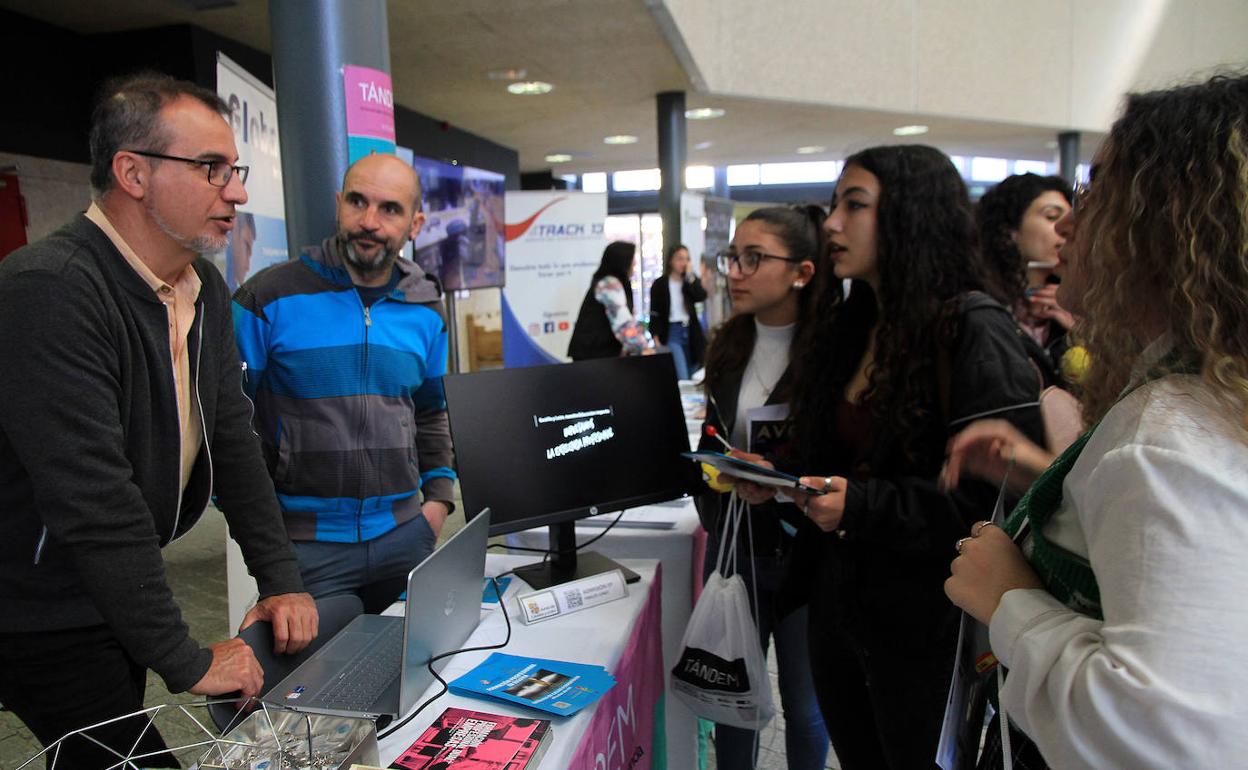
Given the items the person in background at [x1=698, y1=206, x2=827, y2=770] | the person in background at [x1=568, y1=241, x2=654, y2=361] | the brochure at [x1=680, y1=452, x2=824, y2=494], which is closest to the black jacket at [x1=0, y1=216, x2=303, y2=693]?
the brochure at [x1=680, y1=452, x2=824, y2=494]

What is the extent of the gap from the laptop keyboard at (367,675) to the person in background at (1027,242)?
6.33 ft

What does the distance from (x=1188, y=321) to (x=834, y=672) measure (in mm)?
1062

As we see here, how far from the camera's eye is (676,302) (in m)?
6.98

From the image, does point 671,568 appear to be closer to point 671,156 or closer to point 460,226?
point 460,226

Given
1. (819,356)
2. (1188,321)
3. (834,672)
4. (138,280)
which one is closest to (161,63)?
(138,280)

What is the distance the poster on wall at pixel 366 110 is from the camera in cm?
219

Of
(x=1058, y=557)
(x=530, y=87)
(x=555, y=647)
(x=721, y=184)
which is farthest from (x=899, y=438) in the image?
(x=721, y=184)

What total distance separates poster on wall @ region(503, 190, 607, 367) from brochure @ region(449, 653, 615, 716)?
4.83 m

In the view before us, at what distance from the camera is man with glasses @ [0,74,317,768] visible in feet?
3.48

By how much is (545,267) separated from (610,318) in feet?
3.59

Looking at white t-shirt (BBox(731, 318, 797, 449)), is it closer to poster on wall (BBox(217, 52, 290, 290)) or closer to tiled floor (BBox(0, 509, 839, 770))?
tiled floor (BBox(0, 509, 839, 770))

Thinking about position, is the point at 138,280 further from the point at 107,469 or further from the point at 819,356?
the point at 819,356

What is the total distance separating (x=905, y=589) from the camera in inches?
56.1

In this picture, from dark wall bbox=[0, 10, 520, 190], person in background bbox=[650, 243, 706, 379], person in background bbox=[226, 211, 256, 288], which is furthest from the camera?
person in background bbox=[650, 243, 706, 379]
